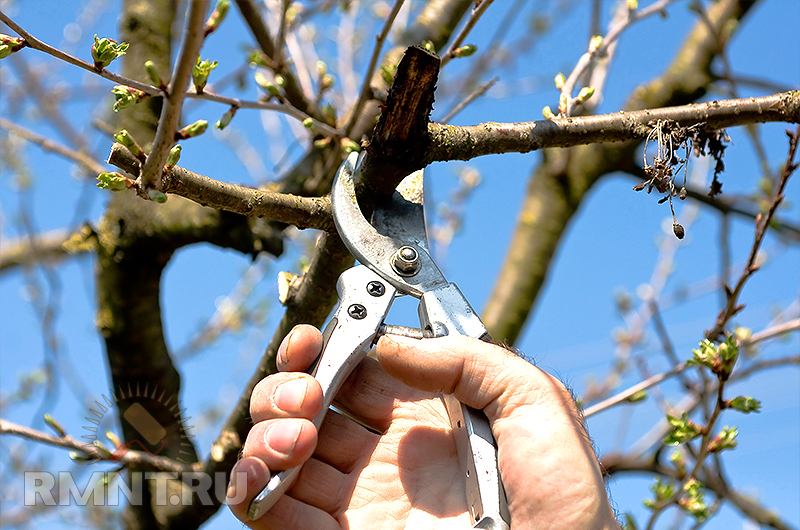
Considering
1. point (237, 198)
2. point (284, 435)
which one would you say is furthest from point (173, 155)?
point (284, 435)

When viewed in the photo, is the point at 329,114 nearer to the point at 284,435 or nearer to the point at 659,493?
the point at 284,435

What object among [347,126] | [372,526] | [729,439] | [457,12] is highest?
[457,12]

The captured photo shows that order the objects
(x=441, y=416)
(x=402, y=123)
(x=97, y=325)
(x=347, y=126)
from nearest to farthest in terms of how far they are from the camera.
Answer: (x=402, y=123) → (x=441, y=416) → (x=347, y=126) → (x=97, y=325)

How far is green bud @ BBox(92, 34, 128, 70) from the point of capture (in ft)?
5.01

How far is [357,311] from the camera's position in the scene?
1.73 metres

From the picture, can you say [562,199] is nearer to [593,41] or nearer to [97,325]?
[593,41]

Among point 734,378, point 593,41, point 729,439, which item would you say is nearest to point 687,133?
point 593,41

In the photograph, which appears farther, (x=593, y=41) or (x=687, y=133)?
(x=593, y=41)

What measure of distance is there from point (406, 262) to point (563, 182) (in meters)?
2.34

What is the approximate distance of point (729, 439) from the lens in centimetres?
222

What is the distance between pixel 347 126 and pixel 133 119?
3.56 feet

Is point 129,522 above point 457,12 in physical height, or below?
below

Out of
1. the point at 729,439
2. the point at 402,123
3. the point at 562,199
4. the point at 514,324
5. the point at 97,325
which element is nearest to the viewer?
the point at 402,123

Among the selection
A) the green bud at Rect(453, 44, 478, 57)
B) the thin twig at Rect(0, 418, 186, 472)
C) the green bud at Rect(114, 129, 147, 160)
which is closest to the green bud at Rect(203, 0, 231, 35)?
the green bud at Rect(114, 129, 147, 160)
